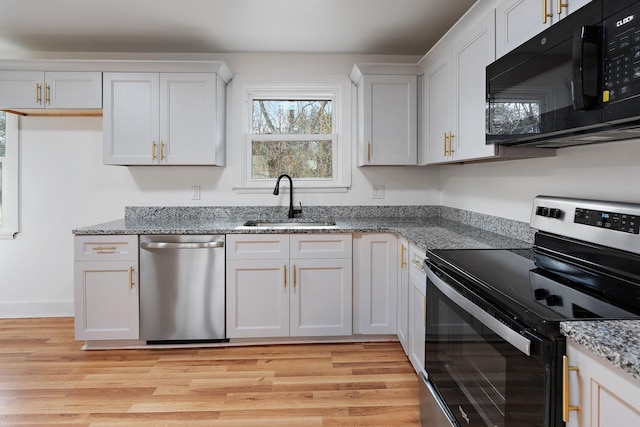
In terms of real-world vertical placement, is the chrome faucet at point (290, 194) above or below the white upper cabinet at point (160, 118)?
below

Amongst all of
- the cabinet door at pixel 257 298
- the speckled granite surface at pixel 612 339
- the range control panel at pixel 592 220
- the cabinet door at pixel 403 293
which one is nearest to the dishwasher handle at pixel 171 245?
the cabinet door at pixel 257 298

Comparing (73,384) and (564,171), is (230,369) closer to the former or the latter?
(73,384)

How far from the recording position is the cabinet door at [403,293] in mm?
2518

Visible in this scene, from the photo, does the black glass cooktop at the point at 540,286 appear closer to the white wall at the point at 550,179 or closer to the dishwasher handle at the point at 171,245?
the white wall at the point at 550,179

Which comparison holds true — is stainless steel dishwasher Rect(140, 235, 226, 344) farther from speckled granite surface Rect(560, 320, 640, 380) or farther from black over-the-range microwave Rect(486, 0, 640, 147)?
speckled granite surface Rect(560, 320, 640, 380)

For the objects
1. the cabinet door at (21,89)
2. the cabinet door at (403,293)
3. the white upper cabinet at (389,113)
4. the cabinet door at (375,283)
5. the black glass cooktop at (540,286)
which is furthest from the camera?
the white upper cabinet at (389,113)

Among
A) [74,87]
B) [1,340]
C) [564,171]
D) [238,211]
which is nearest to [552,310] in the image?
[564,171]

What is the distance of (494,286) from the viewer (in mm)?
1268

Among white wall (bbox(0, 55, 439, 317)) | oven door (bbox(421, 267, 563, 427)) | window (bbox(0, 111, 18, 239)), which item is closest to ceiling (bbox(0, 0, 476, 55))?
white wall (bbox(0, 55, 439, 317))

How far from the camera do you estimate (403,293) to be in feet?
8.61

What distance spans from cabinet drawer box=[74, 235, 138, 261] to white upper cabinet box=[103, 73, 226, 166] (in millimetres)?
637

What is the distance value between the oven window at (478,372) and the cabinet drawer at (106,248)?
1.99 metres

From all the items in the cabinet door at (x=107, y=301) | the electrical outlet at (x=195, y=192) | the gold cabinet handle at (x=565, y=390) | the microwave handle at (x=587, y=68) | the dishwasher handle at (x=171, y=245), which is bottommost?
the cabinet door at (x=107, y=301)

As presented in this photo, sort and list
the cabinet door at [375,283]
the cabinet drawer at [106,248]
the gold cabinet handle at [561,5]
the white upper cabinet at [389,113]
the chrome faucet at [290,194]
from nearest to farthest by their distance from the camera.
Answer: the gold cabinet handle at [561,5] → the cabinet drawer at [106,248] → the cabinet door at [375,283] → the white upper cabinet at [389,113] → the chrome faucet at [290,194]
